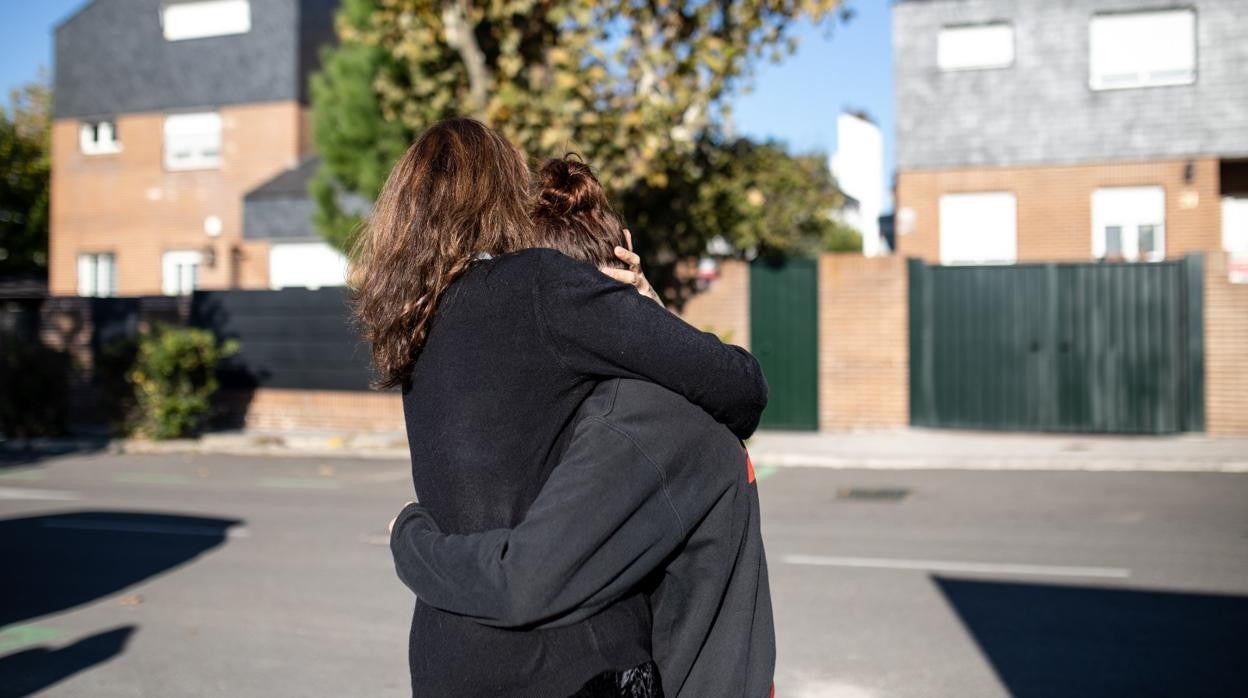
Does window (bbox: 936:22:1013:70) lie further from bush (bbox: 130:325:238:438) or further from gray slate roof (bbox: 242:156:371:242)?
gray slate roof (bbox: 242:156:371:242)

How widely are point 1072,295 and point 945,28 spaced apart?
6.64 meters

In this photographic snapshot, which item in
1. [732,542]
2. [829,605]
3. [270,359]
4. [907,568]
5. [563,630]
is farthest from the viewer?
[270,359]

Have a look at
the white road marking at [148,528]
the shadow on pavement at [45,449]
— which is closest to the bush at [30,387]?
the shadow on pavement at [45,449]

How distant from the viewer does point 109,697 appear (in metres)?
5.16

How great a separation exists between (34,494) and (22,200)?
3052cm

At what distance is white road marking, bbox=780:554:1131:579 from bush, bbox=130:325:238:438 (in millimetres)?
11314

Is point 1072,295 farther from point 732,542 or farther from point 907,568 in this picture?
point 732,542

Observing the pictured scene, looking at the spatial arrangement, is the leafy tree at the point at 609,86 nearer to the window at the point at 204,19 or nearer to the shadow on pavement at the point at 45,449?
the shadow on pavement at the point at 45,449

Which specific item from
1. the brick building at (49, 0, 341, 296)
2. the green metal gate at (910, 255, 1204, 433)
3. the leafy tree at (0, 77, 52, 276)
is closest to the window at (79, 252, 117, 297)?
the brick building at (49, 0, 341, 296)

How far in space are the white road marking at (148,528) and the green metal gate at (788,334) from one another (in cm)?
879

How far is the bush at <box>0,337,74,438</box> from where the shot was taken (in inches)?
675

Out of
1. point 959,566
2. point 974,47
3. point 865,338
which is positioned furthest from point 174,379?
point 974,47

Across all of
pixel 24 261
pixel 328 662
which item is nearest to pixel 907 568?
pixel 328 662

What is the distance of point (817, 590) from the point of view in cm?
701
